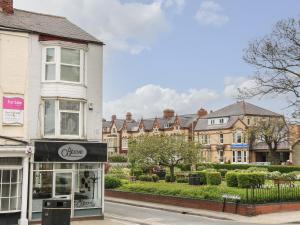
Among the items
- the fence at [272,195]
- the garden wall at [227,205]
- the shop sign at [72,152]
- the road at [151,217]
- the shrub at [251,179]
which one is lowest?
the road at [151,217]

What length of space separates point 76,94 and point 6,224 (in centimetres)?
628

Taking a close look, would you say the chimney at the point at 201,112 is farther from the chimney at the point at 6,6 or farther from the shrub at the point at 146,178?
the chimney at the point at 6,6

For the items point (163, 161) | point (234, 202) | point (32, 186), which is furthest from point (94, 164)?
point (163, 161)

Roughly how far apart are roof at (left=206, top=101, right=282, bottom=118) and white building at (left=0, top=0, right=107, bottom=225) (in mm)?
59418

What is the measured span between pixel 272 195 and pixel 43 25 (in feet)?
47.3

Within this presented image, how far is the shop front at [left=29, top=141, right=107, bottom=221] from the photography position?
20844 mm

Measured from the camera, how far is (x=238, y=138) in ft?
260

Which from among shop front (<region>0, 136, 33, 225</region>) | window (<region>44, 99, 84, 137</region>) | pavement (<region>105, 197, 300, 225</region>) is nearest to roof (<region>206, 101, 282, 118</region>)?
pavement (<region>105, 197, 300, 225</region>)

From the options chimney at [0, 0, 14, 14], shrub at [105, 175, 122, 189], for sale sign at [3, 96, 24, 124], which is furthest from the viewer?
shrub at [105, 175, 122, 189]

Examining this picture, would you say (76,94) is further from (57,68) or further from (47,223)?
(47,223)

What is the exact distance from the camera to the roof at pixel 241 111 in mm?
80312

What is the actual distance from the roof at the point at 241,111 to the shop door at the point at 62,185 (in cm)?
6040

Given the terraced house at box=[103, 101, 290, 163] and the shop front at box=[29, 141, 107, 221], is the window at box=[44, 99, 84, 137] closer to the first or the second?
the shop front at box=[29, 141, 107, 221]

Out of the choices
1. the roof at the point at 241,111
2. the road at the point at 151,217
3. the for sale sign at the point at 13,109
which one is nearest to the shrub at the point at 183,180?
the road at the point at 151,217
